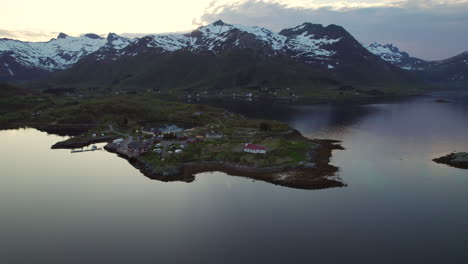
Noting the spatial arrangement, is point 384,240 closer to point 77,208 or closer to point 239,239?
point 239,239

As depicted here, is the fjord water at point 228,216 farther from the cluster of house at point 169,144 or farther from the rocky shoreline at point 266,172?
the cluster of house at point 169,144

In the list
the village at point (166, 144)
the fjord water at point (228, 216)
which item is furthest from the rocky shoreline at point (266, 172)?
the village at point (166, 144)

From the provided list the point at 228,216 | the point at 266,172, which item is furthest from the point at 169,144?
the point at 228,216

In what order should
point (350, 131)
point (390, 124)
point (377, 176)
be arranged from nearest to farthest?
point (377, 176) < point (350, 131) < point (390, 124)

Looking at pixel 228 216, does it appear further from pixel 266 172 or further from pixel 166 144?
pixel 166 144

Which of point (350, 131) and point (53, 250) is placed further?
point (350, 131)

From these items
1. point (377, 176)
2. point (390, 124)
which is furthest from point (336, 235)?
point (390, 124)

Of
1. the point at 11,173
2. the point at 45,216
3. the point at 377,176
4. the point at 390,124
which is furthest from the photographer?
the point at 390,124
